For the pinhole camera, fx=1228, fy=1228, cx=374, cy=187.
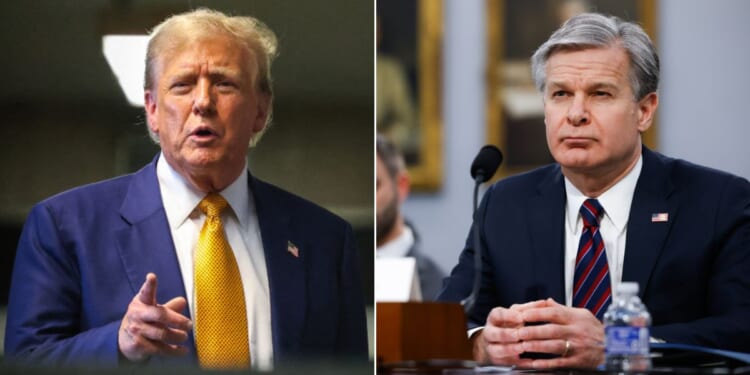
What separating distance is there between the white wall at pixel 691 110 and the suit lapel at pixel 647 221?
84 millimetres

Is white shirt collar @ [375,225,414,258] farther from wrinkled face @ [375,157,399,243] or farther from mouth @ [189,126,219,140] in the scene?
mouth @ [189,126,219,140]

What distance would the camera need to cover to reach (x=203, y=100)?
4.58 metres

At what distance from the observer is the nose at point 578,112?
13.7 feet

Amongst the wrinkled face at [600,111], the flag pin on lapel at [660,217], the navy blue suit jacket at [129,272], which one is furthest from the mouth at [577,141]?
the navy blue suit jacket at [129,272]

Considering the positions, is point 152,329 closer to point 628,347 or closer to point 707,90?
point 628,347

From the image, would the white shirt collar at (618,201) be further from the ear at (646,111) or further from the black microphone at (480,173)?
the black microphone at (480,173)

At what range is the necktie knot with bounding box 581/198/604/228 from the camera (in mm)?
4184

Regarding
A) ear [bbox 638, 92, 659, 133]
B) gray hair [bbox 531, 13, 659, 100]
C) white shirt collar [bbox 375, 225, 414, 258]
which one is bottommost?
white shirt collar [bbox 375, 225, 414, 258]

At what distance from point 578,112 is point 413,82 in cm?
68

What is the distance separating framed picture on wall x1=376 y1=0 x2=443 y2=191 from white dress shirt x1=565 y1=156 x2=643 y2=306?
534 mm

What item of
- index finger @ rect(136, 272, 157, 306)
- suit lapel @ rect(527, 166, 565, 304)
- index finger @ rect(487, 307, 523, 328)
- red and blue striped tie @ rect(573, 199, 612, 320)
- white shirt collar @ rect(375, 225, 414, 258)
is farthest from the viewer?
white shirt collar @ rect(375, 225, 414, 258)

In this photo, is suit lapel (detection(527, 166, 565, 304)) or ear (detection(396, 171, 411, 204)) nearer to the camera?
suit lapel (detection(527, 166, 565, 304))

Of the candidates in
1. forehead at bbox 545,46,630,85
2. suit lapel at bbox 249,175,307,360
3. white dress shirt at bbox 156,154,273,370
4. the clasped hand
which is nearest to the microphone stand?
the clasped hand

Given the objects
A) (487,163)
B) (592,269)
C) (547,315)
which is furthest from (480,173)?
(547,315)
